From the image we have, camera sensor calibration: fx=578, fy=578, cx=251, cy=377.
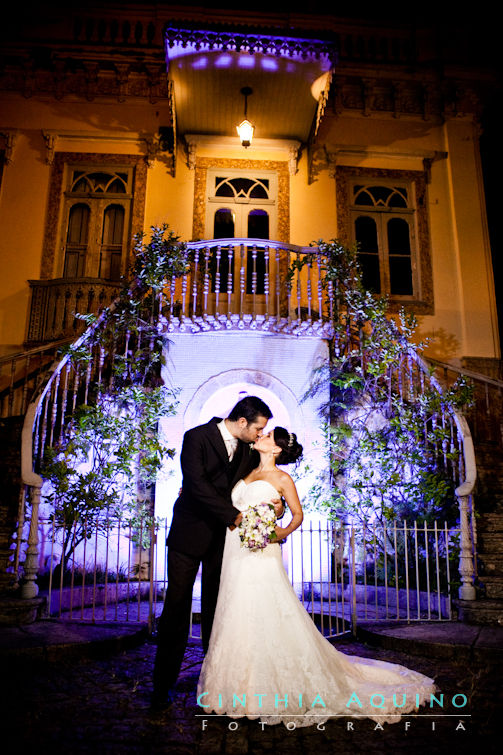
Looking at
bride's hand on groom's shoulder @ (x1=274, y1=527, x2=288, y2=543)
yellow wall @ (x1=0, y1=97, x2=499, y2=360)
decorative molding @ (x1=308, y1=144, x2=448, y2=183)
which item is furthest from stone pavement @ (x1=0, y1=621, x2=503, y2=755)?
decorative molding @ (x1=308, y1=144, x2=448, y2=183)

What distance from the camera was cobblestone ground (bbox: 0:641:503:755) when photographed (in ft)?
9.48

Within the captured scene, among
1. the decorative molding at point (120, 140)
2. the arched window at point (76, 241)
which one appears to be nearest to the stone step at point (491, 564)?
the arched window at point (76, 241)

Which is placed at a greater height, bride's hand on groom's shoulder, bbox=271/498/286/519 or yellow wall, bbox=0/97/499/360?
yellow wall, bbox=0/97/499/360

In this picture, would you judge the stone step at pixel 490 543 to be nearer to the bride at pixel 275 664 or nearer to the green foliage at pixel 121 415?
the bride at pixel 275 664

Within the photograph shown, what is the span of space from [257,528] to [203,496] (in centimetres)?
40

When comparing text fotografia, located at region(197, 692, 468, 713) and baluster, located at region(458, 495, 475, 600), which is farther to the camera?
baluster, located at region(458, 495, 475, 600)

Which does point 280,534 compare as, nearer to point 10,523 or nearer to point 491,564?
point 491,564

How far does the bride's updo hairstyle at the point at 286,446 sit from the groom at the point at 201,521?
14cm

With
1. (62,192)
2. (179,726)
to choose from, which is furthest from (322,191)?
(179,726)

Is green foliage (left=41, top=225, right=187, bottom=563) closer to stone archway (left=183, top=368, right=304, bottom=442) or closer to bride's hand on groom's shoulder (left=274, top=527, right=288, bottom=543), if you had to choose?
stone archway (left=183, top=368, right=304, bottom=442)

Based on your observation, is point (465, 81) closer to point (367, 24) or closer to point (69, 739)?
point (367, 24)

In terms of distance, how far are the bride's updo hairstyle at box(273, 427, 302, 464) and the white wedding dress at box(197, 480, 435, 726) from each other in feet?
1.15

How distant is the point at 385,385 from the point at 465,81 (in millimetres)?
6658

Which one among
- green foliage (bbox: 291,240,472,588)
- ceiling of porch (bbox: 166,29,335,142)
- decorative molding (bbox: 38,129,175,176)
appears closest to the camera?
green foliage (bbox: 291,240,472,588)
